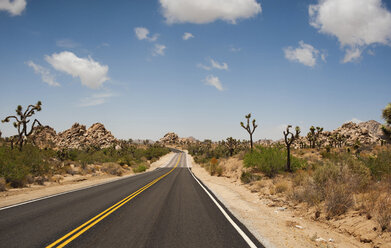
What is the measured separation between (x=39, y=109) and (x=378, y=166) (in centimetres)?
3201

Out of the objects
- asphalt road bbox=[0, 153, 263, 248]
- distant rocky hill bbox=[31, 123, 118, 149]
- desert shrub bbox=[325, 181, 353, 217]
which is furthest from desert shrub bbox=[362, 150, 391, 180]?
distant rocky hill bbox=[31, 123, 118, 149]

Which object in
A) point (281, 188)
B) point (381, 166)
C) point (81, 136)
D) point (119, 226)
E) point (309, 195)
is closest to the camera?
point (119, 226)

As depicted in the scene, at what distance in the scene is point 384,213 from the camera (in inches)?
234

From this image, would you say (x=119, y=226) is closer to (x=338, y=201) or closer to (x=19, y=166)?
(x=338, y=201)

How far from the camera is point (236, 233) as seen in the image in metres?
5.83

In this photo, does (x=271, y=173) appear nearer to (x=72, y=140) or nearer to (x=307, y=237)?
(x=307, y=237)

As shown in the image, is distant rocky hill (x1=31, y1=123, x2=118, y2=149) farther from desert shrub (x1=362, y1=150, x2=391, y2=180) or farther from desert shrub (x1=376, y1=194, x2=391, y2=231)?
desert shrub (x1=376, y1=194, x2=391, y2=231)

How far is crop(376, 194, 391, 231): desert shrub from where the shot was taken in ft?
18.9

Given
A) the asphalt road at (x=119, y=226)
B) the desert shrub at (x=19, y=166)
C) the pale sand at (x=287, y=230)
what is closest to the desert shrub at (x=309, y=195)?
the pale sand at (x=287, y=230)

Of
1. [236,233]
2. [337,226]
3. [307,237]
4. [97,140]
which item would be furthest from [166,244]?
[97,140]

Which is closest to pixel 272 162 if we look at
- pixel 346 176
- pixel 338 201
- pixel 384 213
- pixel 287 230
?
pixel 346 176

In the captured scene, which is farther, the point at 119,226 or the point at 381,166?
the point at 381,166

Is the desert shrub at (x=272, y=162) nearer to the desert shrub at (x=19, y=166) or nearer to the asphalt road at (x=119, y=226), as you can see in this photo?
the asphalt road at (x=119, y=226)

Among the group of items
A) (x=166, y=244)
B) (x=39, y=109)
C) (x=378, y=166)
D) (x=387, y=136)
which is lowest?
(x=166, y=244)
